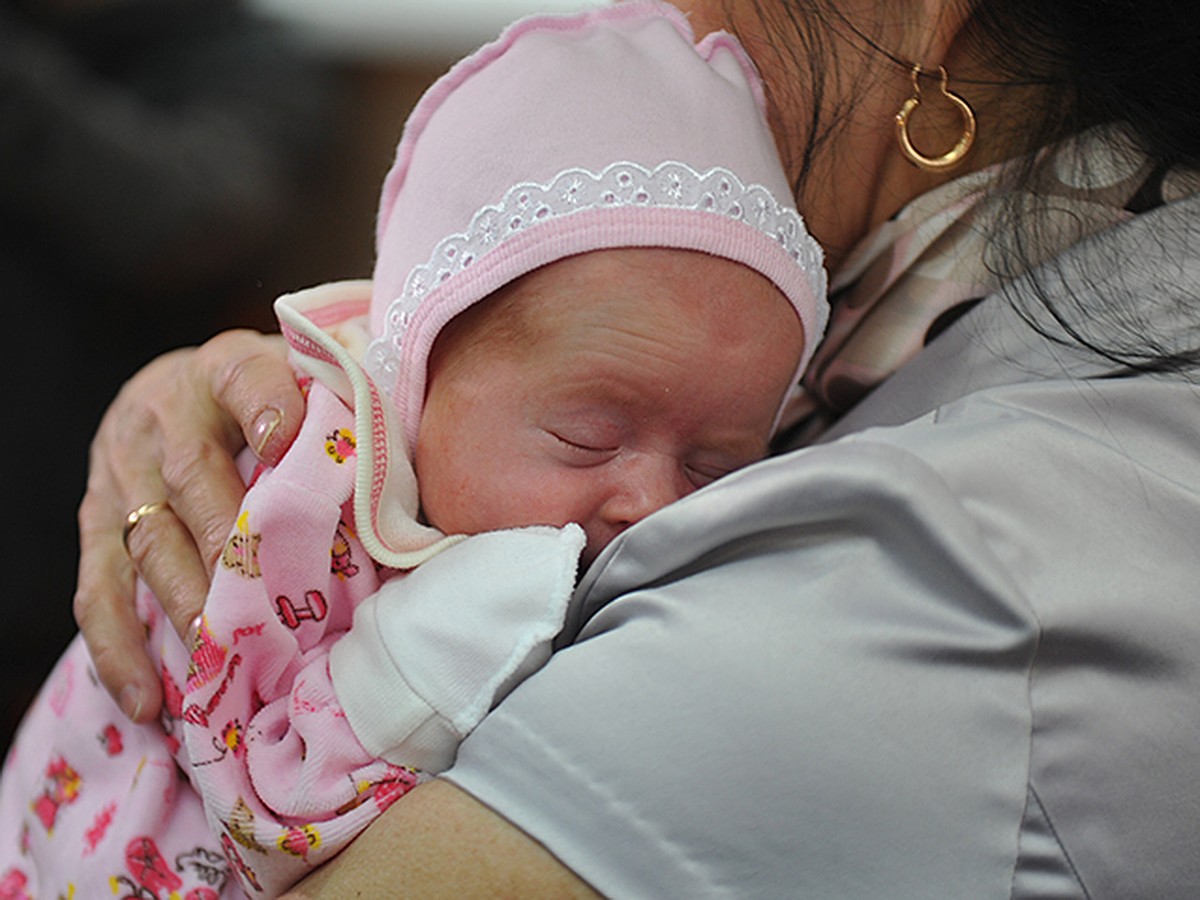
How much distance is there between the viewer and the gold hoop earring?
108 centimetres

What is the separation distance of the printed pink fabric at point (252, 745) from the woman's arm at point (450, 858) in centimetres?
9

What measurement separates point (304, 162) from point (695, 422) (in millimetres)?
1913

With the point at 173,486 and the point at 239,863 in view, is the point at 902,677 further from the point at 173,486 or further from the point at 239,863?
the point at 173,486

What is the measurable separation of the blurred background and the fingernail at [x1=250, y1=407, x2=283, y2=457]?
70 cm

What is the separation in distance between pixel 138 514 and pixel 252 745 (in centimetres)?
35

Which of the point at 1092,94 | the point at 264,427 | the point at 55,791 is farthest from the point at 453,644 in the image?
the point at 1092,94

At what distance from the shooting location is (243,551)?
0.97m

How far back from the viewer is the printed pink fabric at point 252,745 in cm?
93

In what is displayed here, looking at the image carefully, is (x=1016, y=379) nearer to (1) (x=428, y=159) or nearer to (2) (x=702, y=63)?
(2) (x=702, y=63)

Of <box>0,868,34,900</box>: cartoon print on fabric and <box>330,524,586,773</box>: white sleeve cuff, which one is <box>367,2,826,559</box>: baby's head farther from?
<box>0,868,34,900</box>: cartoon print on fabric

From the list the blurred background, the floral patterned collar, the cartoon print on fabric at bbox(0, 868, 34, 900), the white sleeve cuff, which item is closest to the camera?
the white sleeve cuff

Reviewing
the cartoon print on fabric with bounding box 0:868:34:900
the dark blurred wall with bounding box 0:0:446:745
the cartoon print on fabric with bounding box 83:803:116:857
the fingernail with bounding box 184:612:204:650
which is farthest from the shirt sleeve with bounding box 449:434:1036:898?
the dark blurred wall with bounding box 0:0:446:745

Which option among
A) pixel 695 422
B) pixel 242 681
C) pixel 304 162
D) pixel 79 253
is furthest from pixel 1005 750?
pixel 304 162

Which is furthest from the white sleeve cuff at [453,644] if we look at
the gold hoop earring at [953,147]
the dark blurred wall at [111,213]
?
the dark blurred wall at [111,213]
